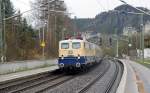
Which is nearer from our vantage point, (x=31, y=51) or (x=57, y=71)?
(x=57, y=71)

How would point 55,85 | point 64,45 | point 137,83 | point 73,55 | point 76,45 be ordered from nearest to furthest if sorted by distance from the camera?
point 137,83 < point 55,85 < point 73,55 < point 76,45 < point 64,45

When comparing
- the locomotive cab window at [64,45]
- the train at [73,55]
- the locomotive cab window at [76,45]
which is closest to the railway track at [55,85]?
the train at [73,55]

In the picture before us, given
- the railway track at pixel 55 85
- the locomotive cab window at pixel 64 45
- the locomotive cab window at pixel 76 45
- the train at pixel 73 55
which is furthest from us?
the locomotive cab window at pixel 64 45

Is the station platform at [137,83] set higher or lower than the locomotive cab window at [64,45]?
lower

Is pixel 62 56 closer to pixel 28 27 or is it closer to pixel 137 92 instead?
pixel 137 92

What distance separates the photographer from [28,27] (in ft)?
269

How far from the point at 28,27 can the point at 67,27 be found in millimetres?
20352

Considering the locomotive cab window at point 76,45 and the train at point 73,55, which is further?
the locomotive cab window at point 76,45

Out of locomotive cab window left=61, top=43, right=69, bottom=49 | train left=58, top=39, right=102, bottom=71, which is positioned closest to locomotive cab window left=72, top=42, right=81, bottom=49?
train left=58, top=39, right=102, bottom=71

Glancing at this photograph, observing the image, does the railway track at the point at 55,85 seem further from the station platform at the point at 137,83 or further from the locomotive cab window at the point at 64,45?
the locomotive cab window at the point at 64,45

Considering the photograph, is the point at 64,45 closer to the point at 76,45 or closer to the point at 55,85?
the point at 76,45

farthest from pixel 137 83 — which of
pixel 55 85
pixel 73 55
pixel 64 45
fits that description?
pixel 64 45

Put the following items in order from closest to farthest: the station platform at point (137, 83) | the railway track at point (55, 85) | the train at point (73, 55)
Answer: the station platform at point (137, 83) < the railway track at point (55, 85) < the train at point (73, 55)

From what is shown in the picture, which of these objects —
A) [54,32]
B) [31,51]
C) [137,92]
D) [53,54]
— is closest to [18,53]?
[31,51]
